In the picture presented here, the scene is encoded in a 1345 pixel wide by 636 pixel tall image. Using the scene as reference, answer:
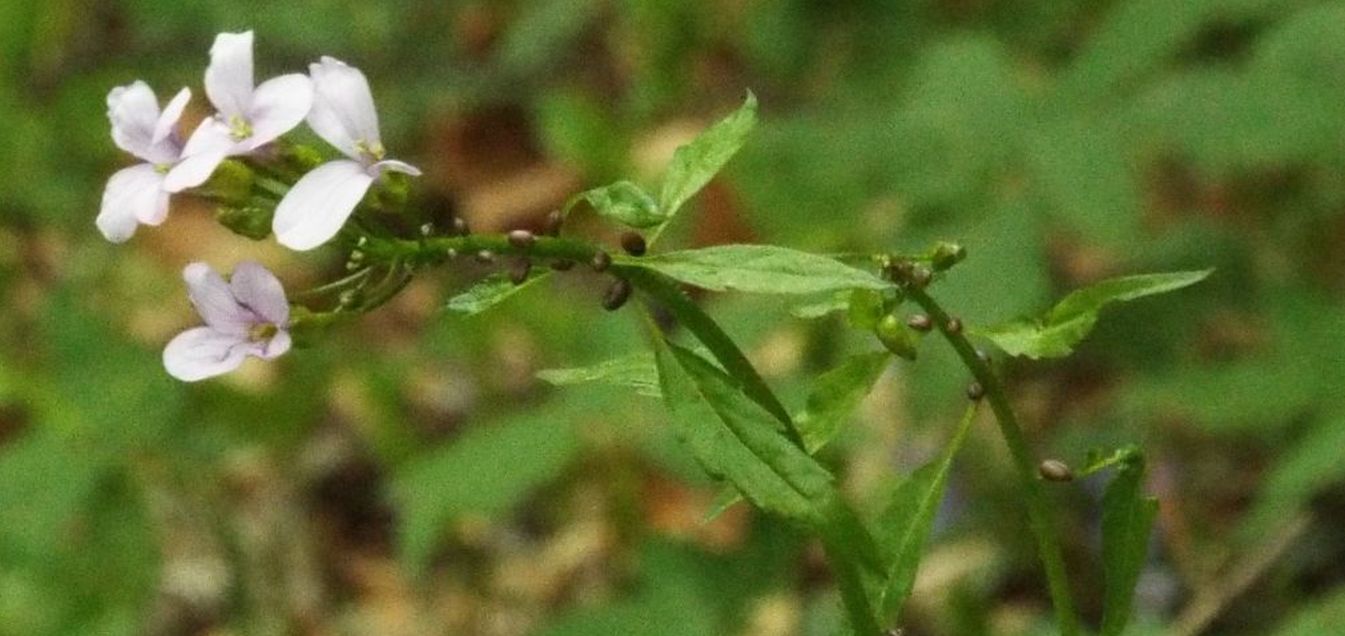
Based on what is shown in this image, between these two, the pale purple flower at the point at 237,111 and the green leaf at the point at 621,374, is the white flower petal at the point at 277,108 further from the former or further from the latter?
the green leaf at the point at 621,374

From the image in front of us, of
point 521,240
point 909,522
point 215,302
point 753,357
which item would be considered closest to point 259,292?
point 215,302

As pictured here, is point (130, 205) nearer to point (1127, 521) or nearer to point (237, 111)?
point (237, 111)

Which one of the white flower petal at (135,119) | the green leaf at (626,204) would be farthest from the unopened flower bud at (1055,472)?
the white flower petal at (135,119)

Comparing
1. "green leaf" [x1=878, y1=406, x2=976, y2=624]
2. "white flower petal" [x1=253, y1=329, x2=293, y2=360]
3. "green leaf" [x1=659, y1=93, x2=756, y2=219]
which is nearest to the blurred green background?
"green leaf" [x1=878, y1=406, x2=976, y2=624]

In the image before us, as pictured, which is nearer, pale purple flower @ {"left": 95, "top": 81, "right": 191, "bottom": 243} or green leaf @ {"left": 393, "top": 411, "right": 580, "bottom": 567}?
pale purple flower @ {"left": 95, "top": 81, "right": 191, "bottom": 243}

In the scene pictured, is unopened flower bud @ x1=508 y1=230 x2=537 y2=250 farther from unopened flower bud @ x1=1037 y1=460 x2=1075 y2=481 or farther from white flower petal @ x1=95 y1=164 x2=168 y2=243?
unopened flower bud @ x1=1037 y1=460 x2=1075 y2=481
